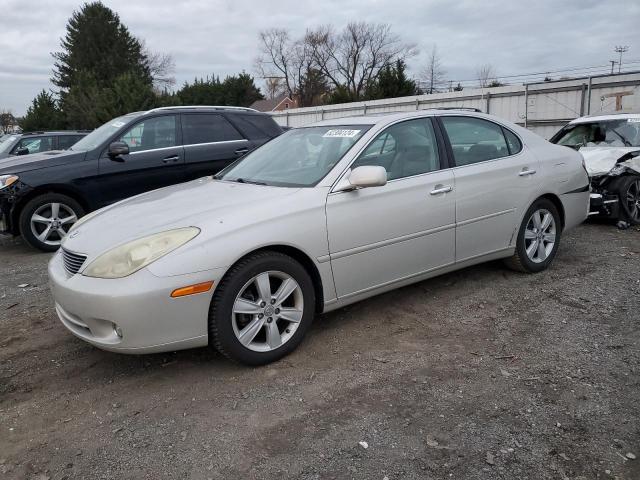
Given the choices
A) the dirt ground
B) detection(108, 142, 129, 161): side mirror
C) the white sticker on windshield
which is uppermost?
the white sticker on windshield

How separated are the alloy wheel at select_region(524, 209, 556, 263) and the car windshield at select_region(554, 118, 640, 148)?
3264 millimetres

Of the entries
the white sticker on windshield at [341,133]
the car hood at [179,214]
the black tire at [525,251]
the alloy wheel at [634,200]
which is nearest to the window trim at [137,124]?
the car hood at [179,214]

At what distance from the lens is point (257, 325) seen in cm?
326

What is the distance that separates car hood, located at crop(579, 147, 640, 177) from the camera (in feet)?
23.0

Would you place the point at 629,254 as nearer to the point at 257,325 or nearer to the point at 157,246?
the point at 257,325

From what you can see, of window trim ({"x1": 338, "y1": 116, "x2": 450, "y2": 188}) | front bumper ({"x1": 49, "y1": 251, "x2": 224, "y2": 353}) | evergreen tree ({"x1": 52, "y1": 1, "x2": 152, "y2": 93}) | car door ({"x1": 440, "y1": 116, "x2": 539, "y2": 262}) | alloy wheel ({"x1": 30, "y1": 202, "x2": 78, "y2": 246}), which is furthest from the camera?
evergreen tree ({"x1": 52, "y1": 1, "x2": 152, "y2": 93})

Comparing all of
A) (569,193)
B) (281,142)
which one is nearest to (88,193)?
(281,142)

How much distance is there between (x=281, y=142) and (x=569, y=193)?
9.26 ft

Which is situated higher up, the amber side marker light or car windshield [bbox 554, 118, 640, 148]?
car windshield [bbox 554, 118, 640, 148]

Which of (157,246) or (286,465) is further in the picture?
(157,246)

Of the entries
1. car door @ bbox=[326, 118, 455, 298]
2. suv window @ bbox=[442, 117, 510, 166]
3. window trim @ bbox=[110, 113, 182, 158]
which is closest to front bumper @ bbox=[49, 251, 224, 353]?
car door @ bbox=[326, 118, 455, 298]

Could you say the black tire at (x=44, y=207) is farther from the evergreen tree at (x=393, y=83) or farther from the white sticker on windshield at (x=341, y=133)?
the evergreen tree at (x=393, y=83)

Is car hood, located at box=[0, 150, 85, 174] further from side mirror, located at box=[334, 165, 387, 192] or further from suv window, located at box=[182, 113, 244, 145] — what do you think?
side mirror, located at box=[334, 165, 387, 192]

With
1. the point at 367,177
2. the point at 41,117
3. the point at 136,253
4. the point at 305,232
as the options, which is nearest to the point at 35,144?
the point at 136,253
